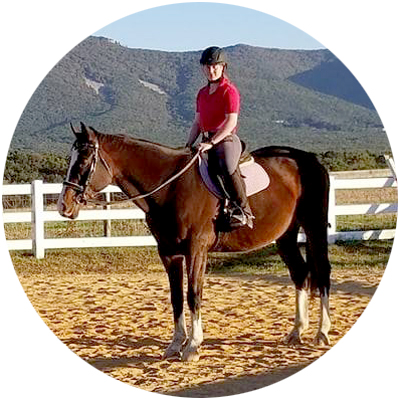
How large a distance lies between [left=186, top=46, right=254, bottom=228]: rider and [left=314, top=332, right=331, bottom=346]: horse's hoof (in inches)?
34.5

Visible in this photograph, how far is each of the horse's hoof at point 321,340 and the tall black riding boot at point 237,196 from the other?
0.76 metres

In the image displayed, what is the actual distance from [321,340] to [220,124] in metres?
1.30

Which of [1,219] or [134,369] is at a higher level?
[1,219]

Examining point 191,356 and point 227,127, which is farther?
point 191,356

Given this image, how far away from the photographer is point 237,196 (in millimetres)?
4164

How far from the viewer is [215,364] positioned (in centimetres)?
423

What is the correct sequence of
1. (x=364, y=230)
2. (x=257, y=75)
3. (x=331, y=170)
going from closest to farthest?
1. (x=257, y=75)
2. (x=331, y=170)
3. (x=364, y=230)

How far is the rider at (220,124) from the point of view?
13.1 feet

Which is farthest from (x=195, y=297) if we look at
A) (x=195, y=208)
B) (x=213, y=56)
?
(x=213, y=56)

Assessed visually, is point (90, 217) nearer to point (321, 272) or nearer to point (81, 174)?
point (81, 174)

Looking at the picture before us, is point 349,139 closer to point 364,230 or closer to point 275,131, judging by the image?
point 275,131

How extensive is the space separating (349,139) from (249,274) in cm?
116

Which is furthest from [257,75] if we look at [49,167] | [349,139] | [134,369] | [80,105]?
[134,369]

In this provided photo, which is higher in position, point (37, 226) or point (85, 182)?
point (85, 182)
